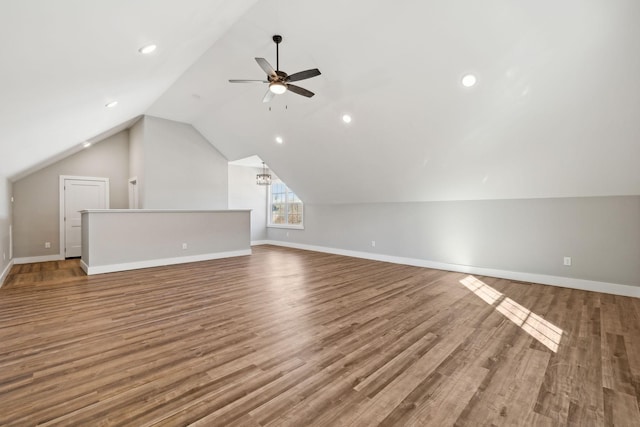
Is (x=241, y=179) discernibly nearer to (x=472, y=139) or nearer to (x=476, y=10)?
(x=472, y=139)

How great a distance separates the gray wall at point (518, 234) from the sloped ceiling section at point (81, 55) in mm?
4727

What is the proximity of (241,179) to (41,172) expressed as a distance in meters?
4.72

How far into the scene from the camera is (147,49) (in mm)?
2916

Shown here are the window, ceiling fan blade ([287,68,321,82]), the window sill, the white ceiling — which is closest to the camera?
the white ceiling

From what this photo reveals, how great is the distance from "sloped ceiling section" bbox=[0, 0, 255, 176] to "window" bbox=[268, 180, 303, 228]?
5.12 meters

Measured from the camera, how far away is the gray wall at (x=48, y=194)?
6352 millimetres

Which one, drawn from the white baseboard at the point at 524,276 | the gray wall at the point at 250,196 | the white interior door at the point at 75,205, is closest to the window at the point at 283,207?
the gray wall at the point at 250,196

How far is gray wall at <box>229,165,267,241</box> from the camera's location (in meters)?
9.20

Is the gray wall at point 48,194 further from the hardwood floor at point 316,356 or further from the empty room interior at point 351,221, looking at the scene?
the hardwood floor at point 316,356

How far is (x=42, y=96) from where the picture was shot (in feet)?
8.80

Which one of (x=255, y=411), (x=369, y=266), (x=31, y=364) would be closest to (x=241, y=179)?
(x=369, y=266)

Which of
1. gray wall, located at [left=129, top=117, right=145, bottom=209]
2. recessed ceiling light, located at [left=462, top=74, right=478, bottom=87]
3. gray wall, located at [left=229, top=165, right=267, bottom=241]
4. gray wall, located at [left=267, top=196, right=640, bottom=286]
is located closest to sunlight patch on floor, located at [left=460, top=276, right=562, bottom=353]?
gray wall, located at [left=267, top=196, right=640, bottom=286]

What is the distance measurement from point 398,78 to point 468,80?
0.86 metres

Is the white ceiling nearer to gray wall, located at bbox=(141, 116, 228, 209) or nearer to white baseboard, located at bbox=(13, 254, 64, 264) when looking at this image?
gray wall, located at bbox=(141, 116, 228, 209)
